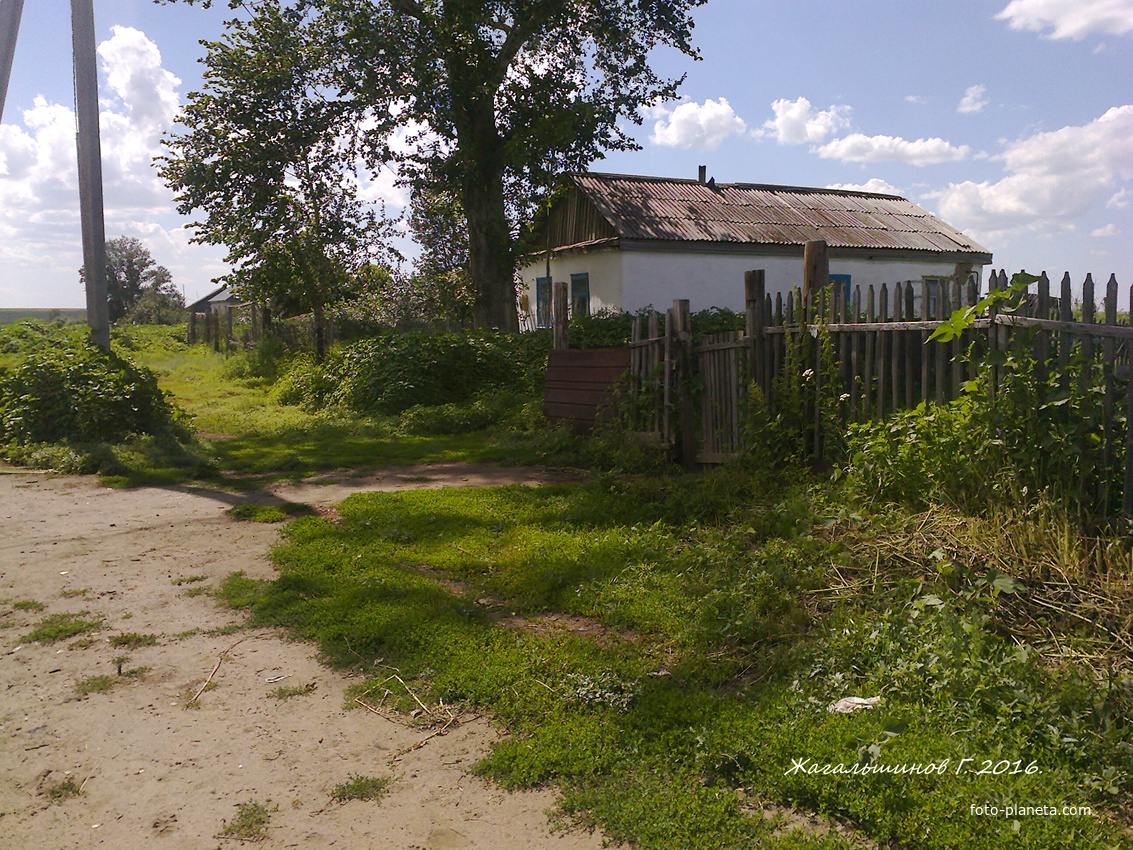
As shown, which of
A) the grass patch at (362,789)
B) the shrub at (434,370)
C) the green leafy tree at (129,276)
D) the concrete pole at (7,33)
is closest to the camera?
the grass patch at (362,789)

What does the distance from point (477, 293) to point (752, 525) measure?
15.4 metres

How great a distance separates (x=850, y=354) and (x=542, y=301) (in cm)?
1838

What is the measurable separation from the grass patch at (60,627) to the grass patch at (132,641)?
0.91 feet

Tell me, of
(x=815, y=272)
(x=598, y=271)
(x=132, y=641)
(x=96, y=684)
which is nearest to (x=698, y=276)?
(x=598, y=271)

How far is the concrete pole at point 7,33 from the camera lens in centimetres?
532

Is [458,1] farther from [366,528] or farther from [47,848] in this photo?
[47,848]

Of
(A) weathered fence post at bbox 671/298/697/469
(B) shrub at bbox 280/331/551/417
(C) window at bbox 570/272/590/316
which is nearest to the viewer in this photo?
(A) weathered fence post at bbox 671/298/697/469

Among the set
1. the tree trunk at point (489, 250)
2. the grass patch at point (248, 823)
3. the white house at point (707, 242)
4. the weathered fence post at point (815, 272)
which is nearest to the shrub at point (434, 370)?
the tree trunk at point (489, 250)

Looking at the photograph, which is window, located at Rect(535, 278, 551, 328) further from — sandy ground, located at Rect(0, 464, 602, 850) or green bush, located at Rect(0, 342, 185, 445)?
sandy ground, located at Rect(0, 464, 602, 850)

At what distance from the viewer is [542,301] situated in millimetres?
25281

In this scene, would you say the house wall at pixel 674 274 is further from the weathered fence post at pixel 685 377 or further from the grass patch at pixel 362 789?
the grass patch at pixel 362 789

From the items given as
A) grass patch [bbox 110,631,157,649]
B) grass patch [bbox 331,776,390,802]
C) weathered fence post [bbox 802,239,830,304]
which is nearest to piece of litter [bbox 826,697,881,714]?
grass patch [bbox 331,776,390,802]

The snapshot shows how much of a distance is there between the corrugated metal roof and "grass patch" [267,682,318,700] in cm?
1702

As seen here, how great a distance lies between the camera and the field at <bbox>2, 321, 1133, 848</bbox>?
317cm
